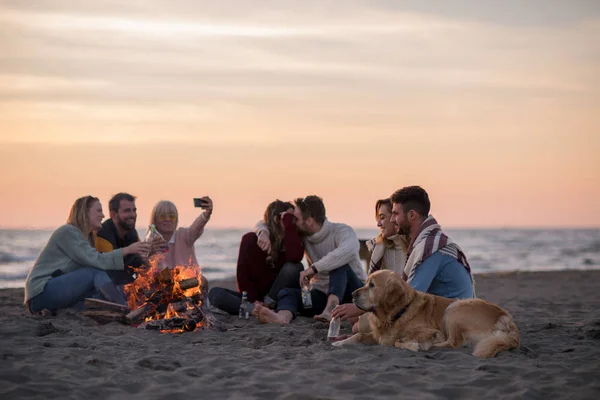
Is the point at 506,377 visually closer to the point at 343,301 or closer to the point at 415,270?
the point at 415,270

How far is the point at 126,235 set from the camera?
10219 mm

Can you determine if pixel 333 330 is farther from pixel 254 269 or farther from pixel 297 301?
pixel 254 269

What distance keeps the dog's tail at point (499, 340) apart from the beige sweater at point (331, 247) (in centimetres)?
293

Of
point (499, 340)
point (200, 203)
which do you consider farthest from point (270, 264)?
point (499, 340)

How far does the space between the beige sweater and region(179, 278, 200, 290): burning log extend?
137 centimetres

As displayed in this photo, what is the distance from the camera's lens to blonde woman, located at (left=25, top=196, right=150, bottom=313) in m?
8.97

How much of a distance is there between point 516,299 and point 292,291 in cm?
552

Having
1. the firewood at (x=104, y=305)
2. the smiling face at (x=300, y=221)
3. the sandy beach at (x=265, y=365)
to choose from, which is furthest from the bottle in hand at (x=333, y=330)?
the firewood at (x=104, y=305)

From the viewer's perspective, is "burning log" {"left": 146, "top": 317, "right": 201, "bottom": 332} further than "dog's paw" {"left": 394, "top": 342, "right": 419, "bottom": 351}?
Yes

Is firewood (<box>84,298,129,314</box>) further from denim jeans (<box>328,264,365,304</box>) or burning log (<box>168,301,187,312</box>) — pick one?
denim jeans (<box>328,264,365,304</box>)

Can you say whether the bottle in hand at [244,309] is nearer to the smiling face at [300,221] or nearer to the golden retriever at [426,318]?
the smiling face at [300,221]

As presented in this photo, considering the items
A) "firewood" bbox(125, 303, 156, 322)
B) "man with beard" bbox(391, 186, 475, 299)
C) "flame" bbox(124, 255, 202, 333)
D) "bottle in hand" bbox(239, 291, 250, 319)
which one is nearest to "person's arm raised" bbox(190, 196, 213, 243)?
"flame" bbox(124, 255, 202, 333)

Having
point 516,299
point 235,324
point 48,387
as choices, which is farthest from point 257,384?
point 516,299

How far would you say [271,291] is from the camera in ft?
31.5
